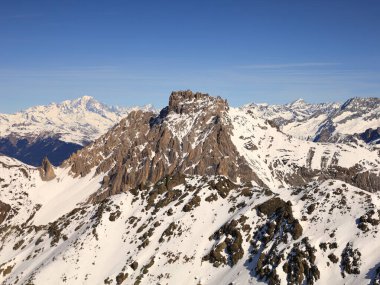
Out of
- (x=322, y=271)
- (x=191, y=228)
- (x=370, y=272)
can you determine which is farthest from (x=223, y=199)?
(x=370, y=272)

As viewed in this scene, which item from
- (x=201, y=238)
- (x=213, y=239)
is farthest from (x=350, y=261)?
(x=201, y=238)

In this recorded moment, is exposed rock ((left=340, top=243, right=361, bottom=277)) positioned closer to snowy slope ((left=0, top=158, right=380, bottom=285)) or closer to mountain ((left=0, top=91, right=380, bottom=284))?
mountain ((left=0, top=91, right=380, bottom=284))

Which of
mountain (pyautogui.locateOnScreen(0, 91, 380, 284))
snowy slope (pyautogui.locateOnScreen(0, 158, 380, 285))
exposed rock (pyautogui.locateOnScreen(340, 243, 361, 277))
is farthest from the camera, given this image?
snowy slope (pyautogui.locateOnScreen(0, 158, 380, 285))

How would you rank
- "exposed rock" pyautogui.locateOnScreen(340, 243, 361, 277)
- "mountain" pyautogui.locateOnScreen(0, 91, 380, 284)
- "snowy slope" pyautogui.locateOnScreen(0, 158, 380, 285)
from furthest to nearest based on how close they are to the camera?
"snowy slope" pyautogui.locateOnScreen(0, 158, 380, 285)
"mountain" pyautogui.locateOnScreen(0, 91, 380, 284)
"exposed rock" pyautogui.locateOnScreen(340, 243, 361, 277)

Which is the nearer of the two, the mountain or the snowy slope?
the mountain

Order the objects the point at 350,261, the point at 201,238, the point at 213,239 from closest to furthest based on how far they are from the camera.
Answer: the point at 350,261 < the point at 213,239 < the point at 201,238

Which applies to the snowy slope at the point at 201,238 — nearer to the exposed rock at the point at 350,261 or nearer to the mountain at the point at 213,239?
the mountain at the point at 213,239

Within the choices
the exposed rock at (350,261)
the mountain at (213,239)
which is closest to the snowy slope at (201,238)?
the mountain at (213,239)

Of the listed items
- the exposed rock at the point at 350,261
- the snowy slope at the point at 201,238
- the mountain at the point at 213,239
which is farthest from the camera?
the snowy slope at the point at 201,238

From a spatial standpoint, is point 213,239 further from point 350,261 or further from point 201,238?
point 350,261

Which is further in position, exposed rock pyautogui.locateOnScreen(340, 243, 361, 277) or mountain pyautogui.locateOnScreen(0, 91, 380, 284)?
mountain pyautogui.locateOnScreen(0, 91, 380, 284)

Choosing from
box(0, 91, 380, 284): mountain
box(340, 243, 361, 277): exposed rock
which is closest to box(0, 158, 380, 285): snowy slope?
box(0, 91, 380, 284): mountain
